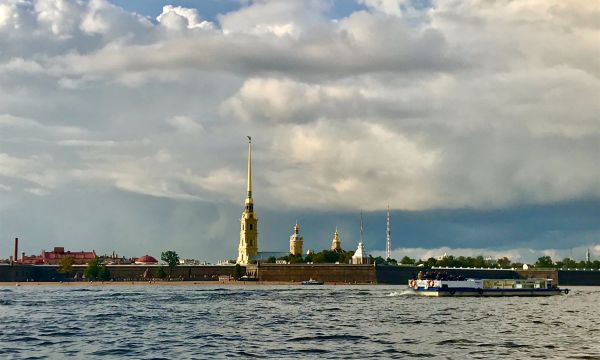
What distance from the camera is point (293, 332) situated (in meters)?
58.9

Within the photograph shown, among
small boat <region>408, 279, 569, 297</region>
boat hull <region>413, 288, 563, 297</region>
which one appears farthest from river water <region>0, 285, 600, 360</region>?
small boat <region>408, 279, 569, 297</region>

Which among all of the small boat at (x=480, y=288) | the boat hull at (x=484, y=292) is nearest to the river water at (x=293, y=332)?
the boat hull at (x=484, y=292)

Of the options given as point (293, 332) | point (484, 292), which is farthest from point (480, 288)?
point (293, 332)

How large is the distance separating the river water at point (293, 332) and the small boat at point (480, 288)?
38273mm

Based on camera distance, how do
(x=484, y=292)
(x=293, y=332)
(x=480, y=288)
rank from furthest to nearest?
(x=480, y=288) < (x=484, y=292) < (x=293, y=332)

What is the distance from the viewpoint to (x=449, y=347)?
4941 cm

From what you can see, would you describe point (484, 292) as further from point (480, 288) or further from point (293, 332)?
point (293, 332)

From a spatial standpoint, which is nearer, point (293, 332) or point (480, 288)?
point (293, 332)

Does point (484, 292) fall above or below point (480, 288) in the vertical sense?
below

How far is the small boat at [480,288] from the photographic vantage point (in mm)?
127719

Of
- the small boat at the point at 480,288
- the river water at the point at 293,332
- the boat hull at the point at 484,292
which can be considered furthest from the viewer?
the small boat at the point at 480,288

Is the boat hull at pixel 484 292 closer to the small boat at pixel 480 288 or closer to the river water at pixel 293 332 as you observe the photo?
the small boat at pixel 480 288

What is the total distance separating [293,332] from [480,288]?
7752 cm

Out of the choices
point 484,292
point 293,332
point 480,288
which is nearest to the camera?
point 293,332
